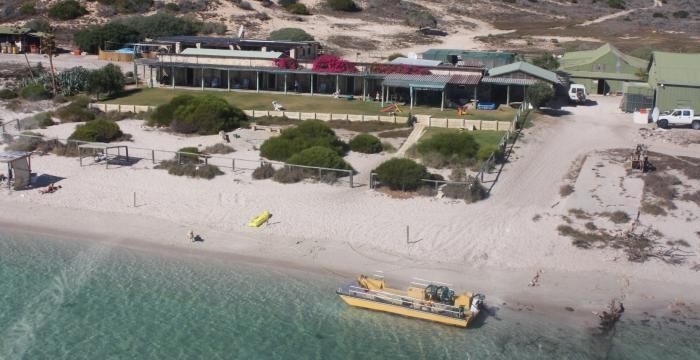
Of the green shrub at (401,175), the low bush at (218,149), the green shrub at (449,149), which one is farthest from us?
the low bush at (218,149)

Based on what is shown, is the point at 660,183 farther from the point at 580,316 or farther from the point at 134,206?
the point at 134,206

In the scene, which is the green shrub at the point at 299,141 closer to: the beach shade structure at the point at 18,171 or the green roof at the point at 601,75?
the beach shade structure at the point at 18,171

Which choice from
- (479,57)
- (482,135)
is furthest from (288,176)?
(479,57)

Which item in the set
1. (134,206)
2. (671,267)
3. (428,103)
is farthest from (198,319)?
(428,103)

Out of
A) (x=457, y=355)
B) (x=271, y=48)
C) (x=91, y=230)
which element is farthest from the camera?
(x=271, y=48)

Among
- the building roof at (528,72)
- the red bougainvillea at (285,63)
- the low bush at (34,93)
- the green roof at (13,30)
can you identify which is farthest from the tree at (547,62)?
the green roof at (13,30)

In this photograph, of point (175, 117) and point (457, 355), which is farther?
point (175, 117)

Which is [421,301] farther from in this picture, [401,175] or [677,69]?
[677,69]
